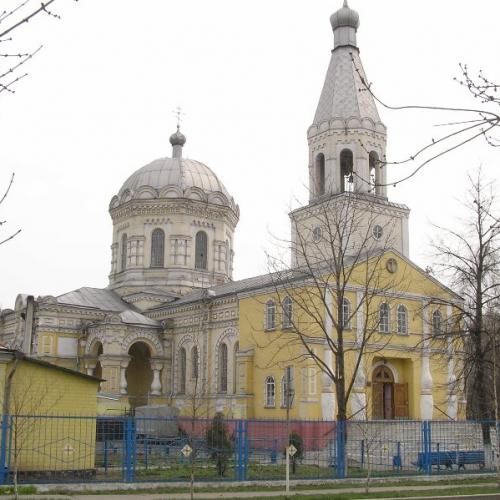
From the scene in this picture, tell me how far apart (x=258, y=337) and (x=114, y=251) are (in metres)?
15.4

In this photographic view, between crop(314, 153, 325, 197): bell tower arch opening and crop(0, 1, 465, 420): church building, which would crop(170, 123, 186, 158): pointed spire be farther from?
crop(314, 153, 325, 197): bell tower arch opening

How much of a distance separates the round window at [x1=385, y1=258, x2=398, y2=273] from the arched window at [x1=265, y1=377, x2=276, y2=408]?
654cm

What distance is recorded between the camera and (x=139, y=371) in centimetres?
3903

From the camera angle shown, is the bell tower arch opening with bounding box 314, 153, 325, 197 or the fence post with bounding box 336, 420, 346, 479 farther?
the bell tower arch opening with bounding box 314, 153, 325, 197

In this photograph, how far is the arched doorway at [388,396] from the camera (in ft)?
100

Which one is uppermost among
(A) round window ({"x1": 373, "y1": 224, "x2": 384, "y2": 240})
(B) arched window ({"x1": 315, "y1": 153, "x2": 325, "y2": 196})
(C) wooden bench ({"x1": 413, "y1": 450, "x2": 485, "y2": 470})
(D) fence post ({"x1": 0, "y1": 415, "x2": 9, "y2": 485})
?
(B) arched window ({"x1": 315, "y1": 153, "x2": 325, "y2": 196})

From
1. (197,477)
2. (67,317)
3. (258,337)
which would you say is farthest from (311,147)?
(197,477)

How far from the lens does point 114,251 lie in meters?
43.1

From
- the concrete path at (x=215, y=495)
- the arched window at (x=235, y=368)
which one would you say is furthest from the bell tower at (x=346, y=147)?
the concrete path at (x=215, y=495)

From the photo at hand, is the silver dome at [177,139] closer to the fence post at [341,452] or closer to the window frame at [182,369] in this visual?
the window frame at [182,369]

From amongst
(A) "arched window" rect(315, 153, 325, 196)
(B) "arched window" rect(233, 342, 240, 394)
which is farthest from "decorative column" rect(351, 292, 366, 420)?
(A) "arched window" rect(315, 153, 325, 196)

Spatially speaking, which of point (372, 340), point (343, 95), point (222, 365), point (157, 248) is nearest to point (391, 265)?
point (372, 340)

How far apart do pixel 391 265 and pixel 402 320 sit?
2.35 metres

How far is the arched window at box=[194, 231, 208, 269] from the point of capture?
41.5 m
